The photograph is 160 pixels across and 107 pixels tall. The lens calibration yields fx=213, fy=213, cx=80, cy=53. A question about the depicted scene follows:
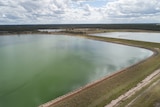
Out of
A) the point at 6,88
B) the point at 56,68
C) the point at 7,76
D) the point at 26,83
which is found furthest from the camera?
the point at 56,68

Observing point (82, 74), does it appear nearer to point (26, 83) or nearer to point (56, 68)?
point (56, 68)

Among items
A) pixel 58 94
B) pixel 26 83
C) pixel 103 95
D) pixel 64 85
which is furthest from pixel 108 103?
pixel 26 83

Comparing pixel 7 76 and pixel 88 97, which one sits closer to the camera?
pixel 88 97

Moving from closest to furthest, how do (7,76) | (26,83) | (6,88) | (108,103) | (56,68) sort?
(108,103), (6,88), (26,83), (7,76), (56,68)

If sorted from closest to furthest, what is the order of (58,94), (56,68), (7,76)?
(58,94) < (7,76) < (56,68)

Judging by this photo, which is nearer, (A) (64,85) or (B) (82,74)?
(A) (64,85)

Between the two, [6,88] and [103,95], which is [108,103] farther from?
[6,88]

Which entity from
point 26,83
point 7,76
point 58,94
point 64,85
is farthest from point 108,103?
point 7,76

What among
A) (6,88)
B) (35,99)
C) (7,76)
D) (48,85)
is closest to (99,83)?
(48,85)

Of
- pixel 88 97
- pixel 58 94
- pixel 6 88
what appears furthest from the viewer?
pixel 6 88
